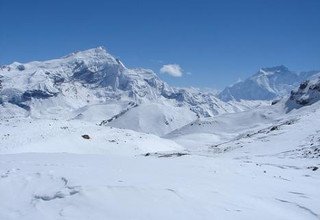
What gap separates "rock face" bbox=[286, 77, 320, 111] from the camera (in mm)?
133125

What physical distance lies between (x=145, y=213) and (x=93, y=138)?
3780 centimetres

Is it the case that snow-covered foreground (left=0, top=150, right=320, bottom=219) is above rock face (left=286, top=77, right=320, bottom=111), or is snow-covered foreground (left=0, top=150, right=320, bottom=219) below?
below

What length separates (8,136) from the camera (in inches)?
1709

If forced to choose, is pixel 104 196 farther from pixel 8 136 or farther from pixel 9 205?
pixel 8 136

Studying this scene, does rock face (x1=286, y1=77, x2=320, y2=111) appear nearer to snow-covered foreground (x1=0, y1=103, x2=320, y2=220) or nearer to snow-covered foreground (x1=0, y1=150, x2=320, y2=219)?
snow-covered foreground (x1=0, y1=103, x2=320, y2=220)

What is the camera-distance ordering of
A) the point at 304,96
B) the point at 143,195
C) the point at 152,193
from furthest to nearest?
the point at 304,96, the point at 152,193, the point at 143,195

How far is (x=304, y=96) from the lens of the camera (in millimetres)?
137000

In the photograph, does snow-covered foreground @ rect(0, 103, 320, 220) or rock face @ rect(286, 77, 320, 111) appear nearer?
snow-covered foreground @ rect(0, 103, 320, 220)

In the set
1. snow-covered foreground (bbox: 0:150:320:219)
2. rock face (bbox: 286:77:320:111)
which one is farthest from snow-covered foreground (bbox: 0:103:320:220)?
rock face (bbox: 286:77:320:111)

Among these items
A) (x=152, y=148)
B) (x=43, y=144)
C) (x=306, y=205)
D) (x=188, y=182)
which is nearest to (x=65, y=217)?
(x=188, y=182)

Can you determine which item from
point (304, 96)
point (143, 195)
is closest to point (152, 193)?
point (143, 195)

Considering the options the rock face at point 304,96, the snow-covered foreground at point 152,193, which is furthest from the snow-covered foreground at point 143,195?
the rock face at point 304,96

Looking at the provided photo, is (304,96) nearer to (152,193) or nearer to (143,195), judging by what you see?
(152,193)

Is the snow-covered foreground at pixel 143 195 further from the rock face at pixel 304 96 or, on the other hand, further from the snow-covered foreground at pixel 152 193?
the rock face at pixel 304 96
